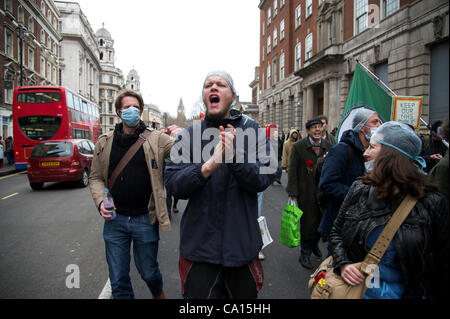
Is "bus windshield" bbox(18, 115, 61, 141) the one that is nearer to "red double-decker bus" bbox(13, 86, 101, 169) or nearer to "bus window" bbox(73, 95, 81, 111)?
"red double-decker bus" bbox(13, 86, 101, 169)

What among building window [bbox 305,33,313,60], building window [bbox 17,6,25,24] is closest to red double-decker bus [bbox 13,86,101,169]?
building window [bbox 17,6,25,24]

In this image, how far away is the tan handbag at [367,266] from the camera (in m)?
1.56

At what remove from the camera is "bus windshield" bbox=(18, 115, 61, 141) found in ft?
50.5

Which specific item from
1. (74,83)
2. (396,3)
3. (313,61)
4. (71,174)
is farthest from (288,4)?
(74,83)

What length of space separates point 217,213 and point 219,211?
17 mm

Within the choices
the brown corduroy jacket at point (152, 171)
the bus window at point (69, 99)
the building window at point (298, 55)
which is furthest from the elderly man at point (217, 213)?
the building window at point (298, 55)

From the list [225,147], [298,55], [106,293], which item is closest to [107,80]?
[298,55]

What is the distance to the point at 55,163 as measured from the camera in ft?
32.1

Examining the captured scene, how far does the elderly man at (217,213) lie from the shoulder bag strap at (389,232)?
632 millimetres

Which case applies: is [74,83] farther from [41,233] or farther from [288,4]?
[41,233]

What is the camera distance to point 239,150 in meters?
1.63

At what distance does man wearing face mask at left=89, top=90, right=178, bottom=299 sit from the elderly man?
2.64ft

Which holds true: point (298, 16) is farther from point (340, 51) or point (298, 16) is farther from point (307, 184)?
point (307, 184)

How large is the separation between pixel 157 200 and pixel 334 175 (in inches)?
67.4
